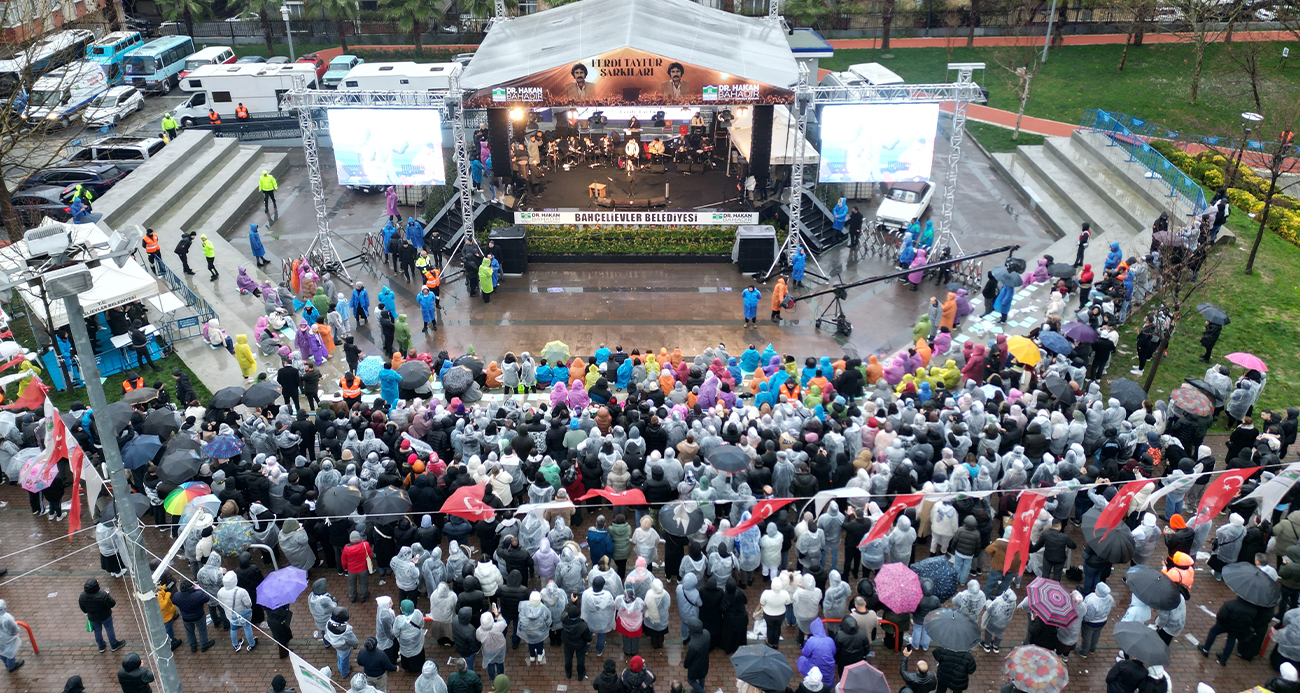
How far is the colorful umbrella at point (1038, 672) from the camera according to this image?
432 inches

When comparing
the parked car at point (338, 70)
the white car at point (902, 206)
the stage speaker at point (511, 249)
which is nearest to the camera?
the stage speaker at point (511, 249)

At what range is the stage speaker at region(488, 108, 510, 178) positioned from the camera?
2983 centimetres

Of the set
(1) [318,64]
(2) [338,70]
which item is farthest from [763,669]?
(1) [318,64]

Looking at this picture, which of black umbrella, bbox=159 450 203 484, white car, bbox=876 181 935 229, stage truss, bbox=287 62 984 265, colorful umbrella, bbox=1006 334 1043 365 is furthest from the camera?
white car, bbox=876 181 935 229

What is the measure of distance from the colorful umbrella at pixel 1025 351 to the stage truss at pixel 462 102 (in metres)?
8.13

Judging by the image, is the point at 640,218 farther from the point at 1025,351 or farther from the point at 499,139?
the point at 1025,351

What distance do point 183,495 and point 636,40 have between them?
16.0 metres

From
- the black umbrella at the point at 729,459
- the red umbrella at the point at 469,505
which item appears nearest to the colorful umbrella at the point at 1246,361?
the black umbrella at the point at 729,459

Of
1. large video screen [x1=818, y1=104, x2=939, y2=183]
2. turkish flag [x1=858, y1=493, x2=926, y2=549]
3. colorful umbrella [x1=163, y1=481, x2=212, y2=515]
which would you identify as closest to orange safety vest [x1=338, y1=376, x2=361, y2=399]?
colorful umbrella [x1=163, y1=481, x2=212, y2=515]

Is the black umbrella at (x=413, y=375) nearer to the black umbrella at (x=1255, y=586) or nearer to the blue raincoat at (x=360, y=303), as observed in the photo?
the blue raincoat at (x=360, y=303)

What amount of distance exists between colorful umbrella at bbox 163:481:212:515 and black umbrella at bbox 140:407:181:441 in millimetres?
2072

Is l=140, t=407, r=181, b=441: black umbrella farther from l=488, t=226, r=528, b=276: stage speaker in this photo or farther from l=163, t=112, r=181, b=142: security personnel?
l=163, t=112, r=181, b=142: security personnel

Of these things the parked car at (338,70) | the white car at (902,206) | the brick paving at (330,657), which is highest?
the parked car at (338,70)

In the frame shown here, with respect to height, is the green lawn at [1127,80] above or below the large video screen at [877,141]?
below
